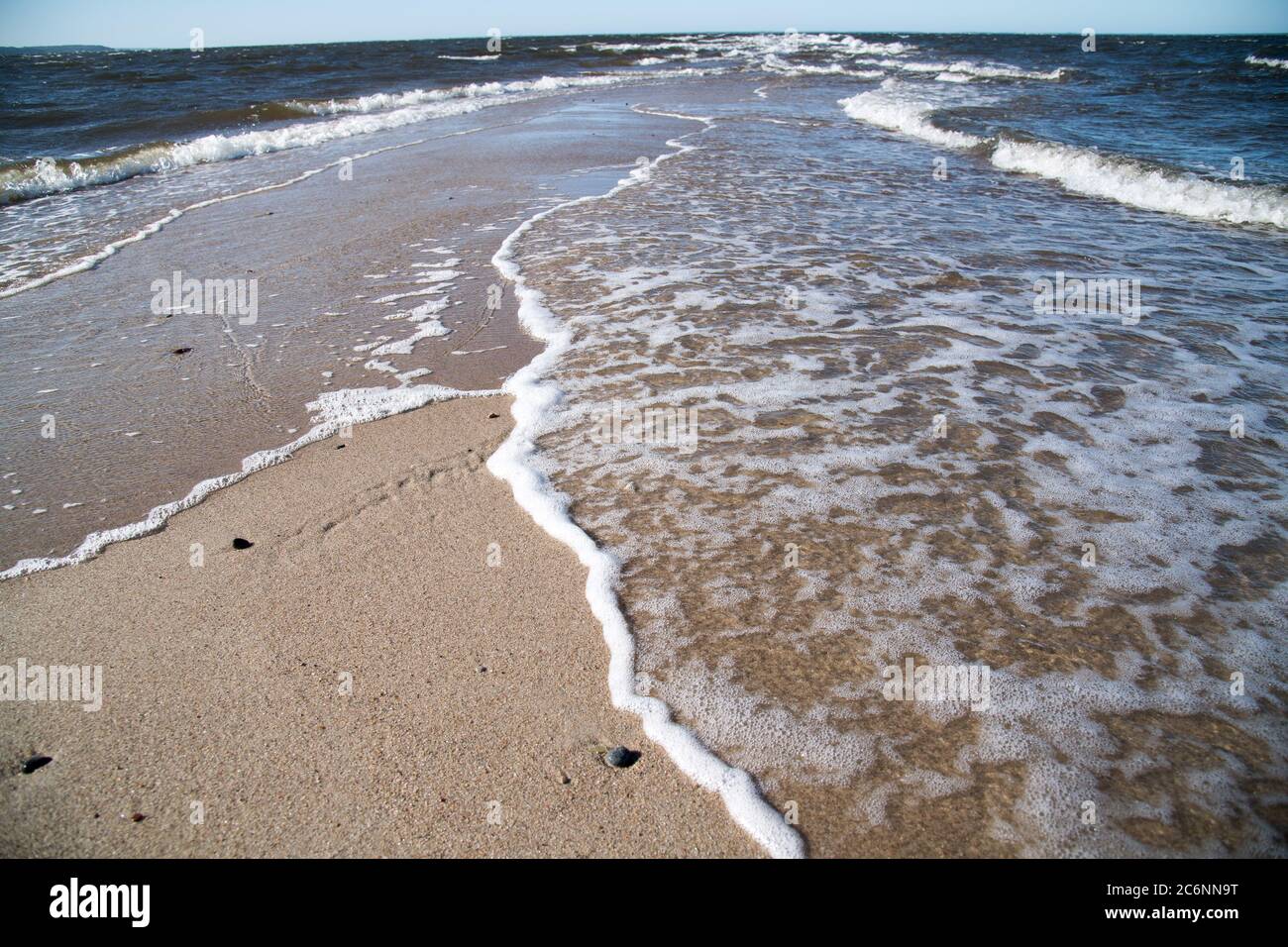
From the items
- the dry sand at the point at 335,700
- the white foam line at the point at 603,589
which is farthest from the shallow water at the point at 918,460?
the dry sand at the point at 335,700

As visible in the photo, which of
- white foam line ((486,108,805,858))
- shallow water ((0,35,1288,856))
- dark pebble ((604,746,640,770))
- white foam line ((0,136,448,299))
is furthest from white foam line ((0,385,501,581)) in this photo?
white foam line ((0,136,448,299))

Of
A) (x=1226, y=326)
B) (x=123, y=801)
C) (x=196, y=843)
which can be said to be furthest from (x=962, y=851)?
(x=1226, y=326)

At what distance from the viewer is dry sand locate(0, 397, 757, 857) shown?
7.03 feet

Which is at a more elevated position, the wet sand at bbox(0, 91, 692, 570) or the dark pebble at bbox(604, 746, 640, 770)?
the wet sand at bbox(0, 91, 692, 570)

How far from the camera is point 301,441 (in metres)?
4.18

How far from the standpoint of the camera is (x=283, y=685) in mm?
2615

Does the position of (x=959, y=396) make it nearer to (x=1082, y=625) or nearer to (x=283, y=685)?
(x=1082, y=625)

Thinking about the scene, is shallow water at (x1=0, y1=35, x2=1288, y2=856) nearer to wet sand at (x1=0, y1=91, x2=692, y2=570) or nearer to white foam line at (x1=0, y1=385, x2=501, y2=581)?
wet sand at (x1=0, y1=91, x2=692, y2=570)

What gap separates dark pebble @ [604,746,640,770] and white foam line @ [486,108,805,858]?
10 centimetres

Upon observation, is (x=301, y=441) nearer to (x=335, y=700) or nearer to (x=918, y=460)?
(x=335, y=700)

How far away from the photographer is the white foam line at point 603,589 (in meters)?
2.17

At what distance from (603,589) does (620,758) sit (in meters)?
0.84

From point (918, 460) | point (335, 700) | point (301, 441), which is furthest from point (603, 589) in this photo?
point (301, 441)

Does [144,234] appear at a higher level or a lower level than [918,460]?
higher
